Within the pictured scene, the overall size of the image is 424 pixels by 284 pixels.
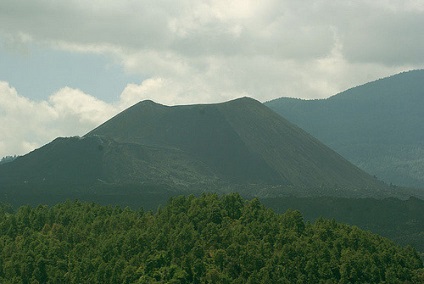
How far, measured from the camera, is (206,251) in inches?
4855

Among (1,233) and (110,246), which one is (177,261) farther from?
(1,233)

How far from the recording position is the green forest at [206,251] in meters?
116

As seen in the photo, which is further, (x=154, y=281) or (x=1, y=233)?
(x=1, y=233)

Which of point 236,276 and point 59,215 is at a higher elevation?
point 59,215

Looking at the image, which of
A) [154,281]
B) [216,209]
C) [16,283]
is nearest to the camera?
[154,281]

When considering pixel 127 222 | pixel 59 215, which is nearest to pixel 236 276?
pixel 127 222

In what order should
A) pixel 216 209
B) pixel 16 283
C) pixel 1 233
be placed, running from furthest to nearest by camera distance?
pixel 1 233
pixel 216 209
pixel 16 283

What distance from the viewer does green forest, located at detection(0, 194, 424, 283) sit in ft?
381

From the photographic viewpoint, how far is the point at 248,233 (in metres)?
128

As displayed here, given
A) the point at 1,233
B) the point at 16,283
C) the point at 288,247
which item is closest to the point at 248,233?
the point at 288,247

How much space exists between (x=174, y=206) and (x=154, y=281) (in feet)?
97.8

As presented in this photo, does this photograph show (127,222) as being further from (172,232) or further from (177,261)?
(177,261)

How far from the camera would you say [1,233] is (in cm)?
14912

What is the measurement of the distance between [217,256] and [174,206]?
25663 millimetres
